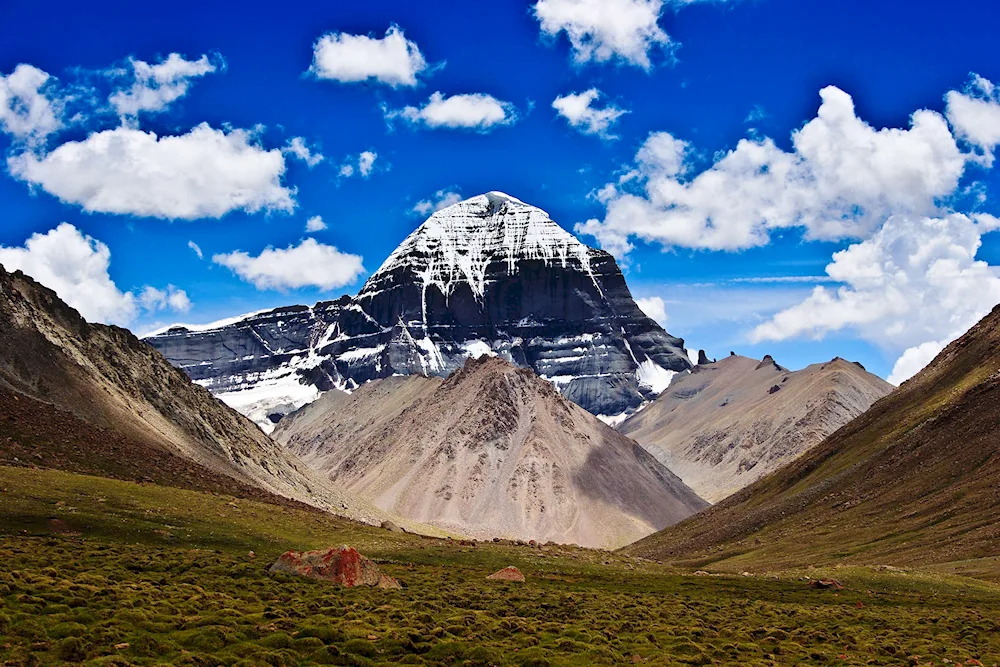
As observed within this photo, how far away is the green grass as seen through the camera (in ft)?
146

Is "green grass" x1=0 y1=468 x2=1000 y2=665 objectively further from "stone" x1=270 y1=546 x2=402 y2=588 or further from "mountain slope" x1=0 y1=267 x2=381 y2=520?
"mountain slope" x1=0 y1=267 x2=381 y2=520

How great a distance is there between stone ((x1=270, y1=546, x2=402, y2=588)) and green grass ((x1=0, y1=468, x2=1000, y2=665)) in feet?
5.26

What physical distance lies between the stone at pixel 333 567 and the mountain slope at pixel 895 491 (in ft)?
231

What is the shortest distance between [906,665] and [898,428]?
13044 cm

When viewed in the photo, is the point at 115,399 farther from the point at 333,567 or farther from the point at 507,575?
the point at 333,567

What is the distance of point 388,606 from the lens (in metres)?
56.4

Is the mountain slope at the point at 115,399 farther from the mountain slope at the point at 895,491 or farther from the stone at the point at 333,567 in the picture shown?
the mountain slope at the point at 895,491

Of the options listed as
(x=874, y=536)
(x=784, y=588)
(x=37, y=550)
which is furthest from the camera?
(x=874, y=536)

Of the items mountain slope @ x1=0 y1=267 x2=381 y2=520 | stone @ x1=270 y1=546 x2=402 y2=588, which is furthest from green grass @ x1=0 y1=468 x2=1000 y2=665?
mountain slope @ x1=0 y1=267 x2=381 y2=520

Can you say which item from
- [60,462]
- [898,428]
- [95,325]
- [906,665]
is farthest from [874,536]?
[95,325]

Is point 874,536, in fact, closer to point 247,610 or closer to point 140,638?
point 247,610

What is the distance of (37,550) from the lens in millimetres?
62875

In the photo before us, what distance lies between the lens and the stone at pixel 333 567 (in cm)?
6469

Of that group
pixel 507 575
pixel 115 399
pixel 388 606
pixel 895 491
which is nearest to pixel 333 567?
pixel 388 606
